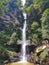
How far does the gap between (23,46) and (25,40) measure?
75cm

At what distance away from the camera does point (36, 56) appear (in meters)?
18.4

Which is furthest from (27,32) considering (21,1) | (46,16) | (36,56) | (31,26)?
(21,1)

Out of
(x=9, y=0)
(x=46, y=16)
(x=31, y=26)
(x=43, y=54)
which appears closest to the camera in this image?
(x=43, y=54)

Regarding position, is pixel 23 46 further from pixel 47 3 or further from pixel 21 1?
pixel 21 1

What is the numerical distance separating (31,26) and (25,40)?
66.2 inches

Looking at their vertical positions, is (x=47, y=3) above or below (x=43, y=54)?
above

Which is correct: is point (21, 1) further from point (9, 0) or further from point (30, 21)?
point (30, 21)

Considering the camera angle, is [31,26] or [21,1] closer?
[31,26]

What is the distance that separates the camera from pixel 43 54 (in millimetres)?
17766

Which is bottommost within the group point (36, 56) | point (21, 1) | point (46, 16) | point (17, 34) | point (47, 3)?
point (36, 56)

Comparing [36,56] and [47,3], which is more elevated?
[47,3]

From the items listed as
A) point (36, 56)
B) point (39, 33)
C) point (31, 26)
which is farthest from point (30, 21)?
point (36, 56)

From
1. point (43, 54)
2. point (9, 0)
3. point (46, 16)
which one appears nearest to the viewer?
point (43, 54)

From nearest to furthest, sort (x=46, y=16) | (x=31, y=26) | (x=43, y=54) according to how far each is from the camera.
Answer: (x=43, y=54)
(x=46, y=16)
(x=31, y=26)
